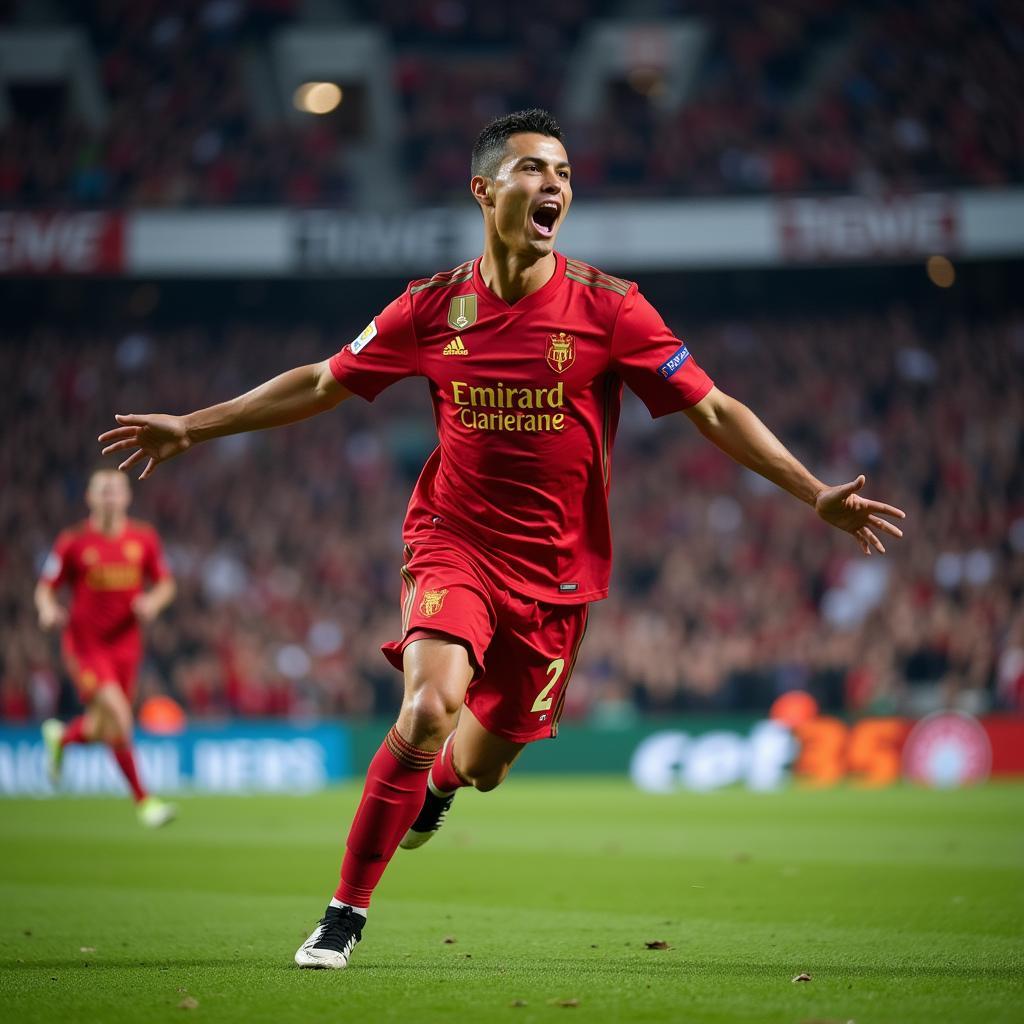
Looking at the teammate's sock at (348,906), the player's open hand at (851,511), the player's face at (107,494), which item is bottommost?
the teammate's sock at (348,906)

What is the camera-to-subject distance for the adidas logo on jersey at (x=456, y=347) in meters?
5.50

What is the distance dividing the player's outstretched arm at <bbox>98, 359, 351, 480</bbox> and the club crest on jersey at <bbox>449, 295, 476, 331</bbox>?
467 millimetres

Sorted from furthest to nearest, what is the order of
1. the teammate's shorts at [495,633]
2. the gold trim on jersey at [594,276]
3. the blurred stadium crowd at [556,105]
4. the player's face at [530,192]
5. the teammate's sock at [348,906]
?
1. the blurred stadium crowd at [556,105]
2. the gold trim on jersey at [594,276]
3. the player's face at [530,192]
4. the teammate's shorts at [495,633]
5. the teammate's sock at [348,906]

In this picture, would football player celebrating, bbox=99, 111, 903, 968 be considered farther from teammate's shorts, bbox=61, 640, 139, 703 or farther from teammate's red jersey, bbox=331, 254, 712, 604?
teammate's shorts, bbox=61, 640, 139, 703

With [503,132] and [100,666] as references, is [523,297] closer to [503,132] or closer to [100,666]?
[503,132]

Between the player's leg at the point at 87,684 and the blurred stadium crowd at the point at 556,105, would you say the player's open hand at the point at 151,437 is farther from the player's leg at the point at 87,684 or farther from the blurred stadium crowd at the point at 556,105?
the blurred stadium crowd at the point at 556,105

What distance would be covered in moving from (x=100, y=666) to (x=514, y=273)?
7303 millimetres

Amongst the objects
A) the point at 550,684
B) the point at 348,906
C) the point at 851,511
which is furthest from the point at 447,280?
the point at 348,906

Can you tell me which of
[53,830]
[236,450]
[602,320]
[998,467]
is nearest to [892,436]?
[998,467]

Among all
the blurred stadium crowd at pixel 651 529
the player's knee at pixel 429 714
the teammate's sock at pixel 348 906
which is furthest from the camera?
the blurred stadium crowd at pixel 651 529

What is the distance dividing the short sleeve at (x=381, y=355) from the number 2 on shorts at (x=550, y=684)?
1203 millimetres

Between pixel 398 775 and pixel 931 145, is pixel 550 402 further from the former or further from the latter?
pixel 931 145

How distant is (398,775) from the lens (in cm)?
517

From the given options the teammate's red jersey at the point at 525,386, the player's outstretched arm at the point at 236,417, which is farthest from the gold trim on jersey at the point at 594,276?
the player's outstretched arm at the point at 236,417
